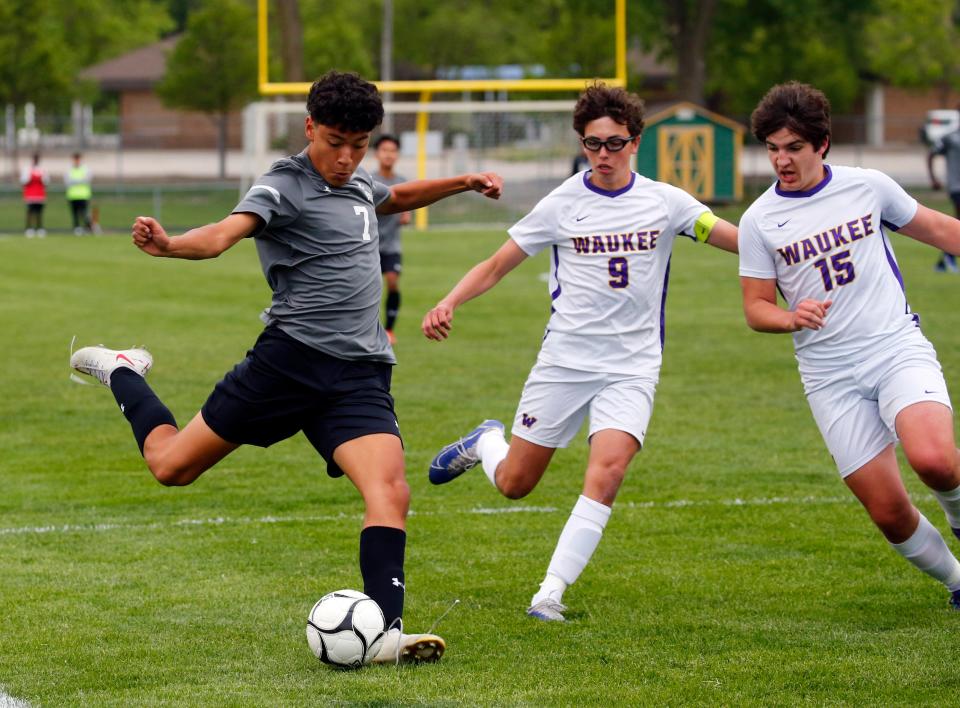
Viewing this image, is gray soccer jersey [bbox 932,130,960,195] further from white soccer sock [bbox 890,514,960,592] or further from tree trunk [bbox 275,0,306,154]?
tree trunk [bbox 275,0,306,154]

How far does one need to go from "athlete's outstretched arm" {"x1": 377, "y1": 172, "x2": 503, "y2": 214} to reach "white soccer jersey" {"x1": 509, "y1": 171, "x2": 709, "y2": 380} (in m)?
0.30

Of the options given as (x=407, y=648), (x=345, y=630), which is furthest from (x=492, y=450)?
(x=345, y=630)

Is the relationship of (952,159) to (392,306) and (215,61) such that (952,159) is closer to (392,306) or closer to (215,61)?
(392,306)

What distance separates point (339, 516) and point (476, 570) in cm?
137

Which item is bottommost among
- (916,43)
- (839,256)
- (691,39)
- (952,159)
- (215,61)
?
(952,159)

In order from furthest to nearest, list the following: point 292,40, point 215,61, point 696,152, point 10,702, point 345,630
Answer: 1. point 215,61
2. point 292,40
3. point 696,152
4. point 345,630
5. point 10,702

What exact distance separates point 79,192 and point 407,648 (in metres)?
29.4

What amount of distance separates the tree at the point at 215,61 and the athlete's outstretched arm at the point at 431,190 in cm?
4439

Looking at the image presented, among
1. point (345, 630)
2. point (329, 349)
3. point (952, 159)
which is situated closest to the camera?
point (345, 630)

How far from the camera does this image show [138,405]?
6406 millimetres

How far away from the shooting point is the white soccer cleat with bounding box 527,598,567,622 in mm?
6004

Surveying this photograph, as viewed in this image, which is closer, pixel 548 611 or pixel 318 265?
pixel 318 265

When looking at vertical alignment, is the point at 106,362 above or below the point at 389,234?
above

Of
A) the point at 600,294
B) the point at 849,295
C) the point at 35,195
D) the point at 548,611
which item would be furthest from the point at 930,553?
the point at 35,195
